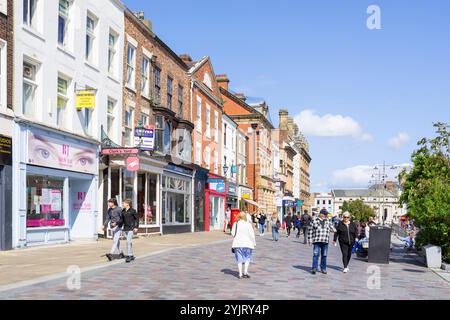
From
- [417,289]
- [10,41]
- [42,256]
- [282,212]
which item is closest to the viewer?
[417,289]

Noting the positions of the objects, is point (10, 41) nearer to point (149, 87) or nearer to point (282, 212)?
point (149, 87)

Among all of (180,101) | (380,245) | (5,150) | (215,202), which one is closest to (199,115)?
(180,101)

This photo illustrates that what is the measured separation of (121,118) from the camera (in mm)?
25766

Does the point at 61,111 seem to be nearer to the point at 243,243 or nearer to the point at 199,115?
the point at 243,243

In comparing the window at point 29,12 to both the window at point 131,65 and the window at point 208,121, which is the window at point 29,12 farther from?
the window at point 208,121

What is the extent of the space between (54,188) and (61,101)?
3.41m

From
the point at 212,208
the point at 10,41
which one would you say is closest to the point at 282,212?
the point at 212,208

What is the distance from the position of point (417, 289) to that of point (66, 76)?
15.0 meters

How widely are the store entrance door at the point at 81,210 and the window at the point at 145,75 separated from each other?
7348 mm

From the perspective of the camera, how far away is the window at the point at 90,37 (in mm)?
23087

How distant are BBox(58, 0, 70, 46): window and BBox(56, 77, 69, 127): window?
149 centimetres

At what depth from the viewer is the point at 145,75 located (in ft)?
94.4

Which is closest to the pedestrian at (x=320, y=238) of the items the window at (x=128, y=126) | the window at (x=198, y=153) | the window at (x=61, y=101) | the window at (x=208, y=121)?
the window at (x=61, y=101)

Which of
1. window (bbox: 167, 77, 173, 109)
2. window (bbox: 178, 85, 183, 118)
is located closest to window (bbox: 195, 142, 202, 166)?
window (bbox: 178, 85, 183, 118)
